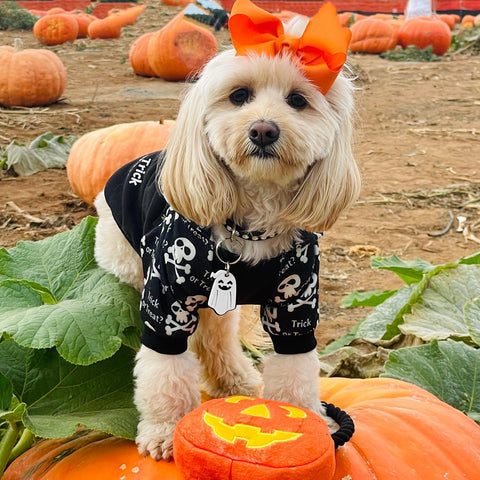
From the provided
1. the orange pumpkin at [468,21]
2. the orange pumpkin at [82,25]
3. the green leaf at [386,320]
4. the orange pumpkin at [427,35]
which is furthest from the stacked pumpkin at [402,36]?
the green leaf at [386,320]

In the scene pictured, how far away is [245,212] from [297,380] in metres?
0.51

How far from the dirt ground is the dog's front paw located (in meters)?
1.01

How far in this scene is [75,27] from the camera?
14664 mm

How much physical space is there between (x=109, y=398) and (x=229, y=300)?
1.75 feet

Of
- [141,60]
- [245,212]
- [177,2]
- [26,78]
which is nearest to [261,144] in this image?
[245,212]

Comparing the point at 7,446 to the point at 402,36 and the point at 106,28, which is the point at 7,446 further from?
the point at 106,28

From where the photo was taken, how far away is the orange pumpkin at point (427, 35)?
14078mm

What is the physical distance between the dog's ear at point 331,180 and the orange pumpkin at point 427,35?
13.1 m

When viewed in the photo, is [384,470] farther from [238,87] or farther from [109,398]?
[238,87]

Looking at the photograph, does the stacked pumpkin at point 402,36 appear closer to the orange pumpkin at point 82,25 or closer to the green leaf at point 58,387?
the orange pumpkin at point 82,25

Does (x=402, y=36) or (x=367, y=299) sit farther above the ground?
(x=367, y=299)

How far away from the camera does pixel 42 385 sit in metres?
2.07

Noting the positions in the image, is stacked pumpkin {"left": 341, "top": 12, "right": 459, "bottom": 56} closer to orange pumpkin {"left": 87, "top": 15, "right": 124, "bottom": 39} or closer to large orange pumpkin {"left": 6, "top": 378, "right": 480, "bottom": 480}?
orange pumpkin {"left": 87, "top": 15, "right": 124, "bottom": 39}

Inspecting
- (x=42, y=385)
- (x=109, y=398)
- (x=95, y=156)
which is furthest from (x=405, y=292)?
(x=95, y=156)
